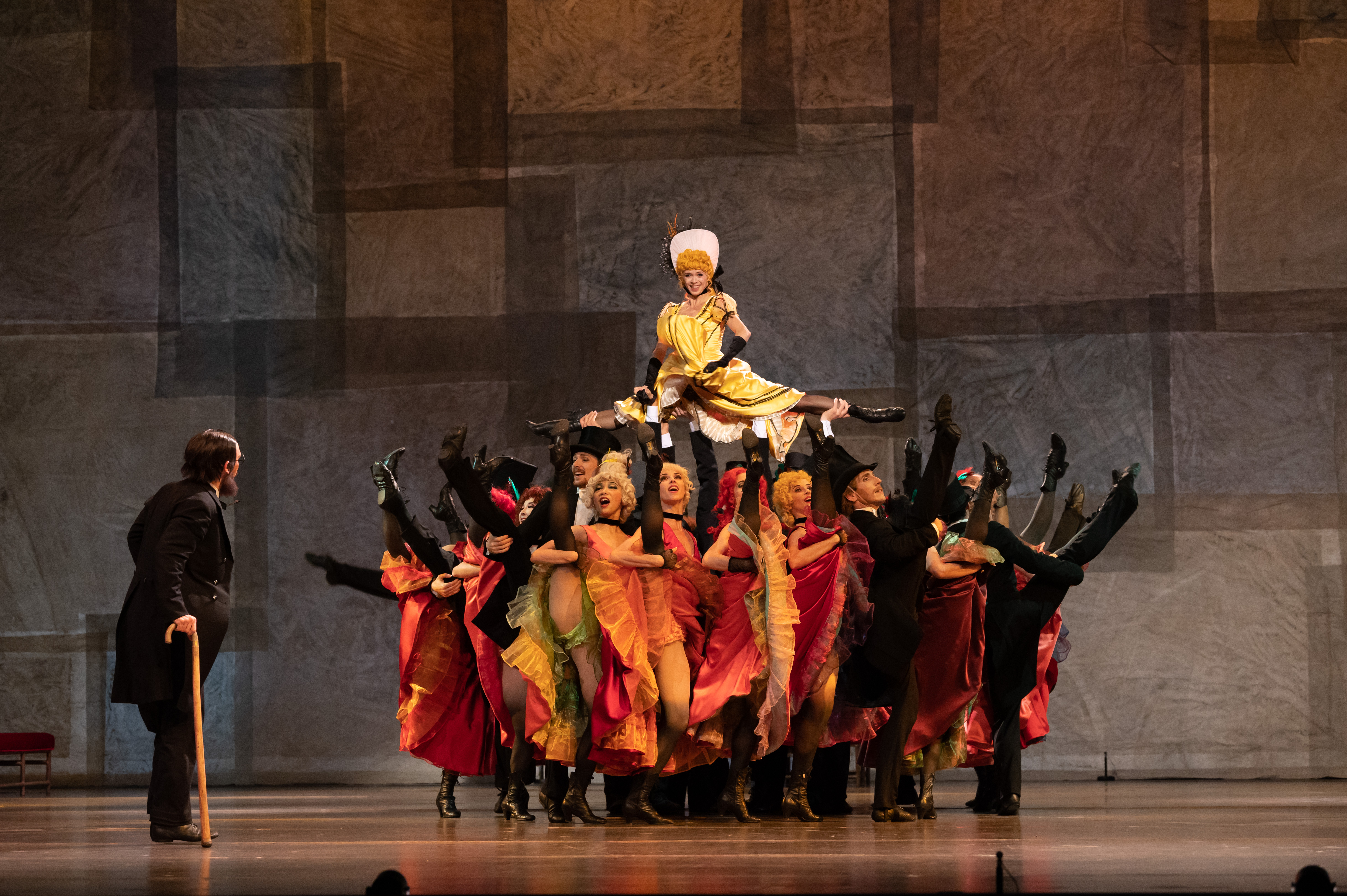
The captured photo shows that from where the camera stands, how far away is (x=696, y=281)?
282 inches

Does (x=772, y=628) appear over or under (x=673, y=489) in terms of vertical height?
under

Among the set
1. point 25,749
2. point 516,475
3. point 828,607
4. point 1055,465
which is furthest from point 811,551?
point 25,749

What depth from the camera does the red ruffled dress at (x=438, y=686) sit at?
6547 millimetres

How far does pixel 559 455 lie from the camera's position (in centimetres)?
563

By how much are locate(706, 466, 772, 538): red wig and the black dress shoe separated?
2195 mm

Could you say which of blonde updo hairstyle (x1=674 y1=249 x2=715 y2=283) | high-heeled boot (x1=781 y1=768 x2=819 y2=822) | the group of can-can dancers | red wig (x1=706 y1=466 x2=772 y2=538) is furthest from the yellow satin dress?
high-heeled boot (x1=781 y1=768 x2=819 y2=822)

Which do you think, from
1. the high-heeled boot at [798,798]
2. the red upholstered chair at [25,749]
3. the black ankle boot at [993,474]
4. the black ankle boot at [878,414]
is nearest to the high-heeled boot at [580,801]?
the high-heeled boot at [798,798]

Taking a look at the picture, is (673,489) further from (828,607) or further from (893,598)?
(893,598)

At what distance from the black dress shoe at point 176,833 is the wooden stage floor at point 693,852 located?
0.04 metres

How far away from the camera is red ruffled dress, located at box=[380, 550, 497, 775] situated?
6.55m

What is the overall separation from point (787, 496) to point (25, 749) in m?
5.03

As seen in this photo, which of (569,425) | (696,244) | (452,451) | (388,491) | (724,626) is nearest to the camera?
(452,451)

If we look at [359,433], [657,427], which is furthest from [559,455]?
[359,433]

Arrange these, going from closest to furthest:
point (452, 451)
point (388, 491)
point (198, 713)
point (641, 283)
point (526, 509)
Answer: point (198, 713)
point (452, 451)
point (526, 509)
point (388, 491)
point (641, 283)
